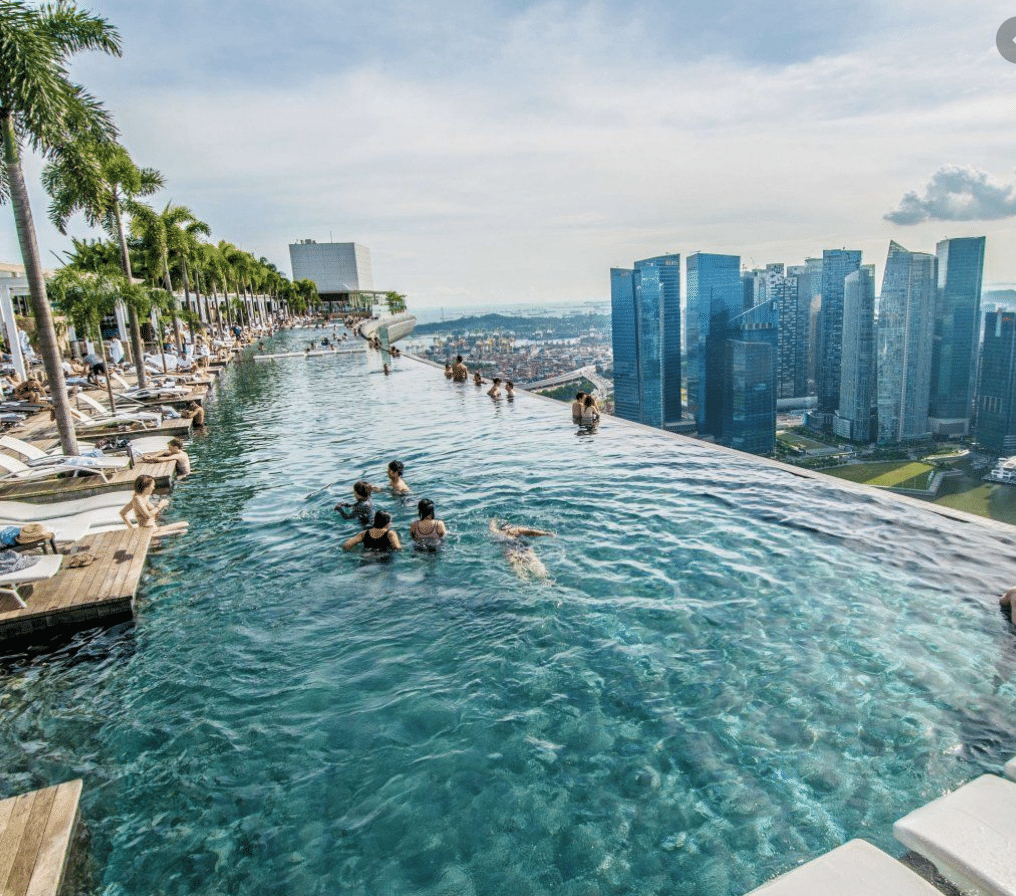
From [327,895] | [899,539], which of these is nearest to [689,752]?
[327,895]

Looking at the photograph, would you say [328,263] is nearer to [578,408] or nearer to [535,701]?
[578,408]

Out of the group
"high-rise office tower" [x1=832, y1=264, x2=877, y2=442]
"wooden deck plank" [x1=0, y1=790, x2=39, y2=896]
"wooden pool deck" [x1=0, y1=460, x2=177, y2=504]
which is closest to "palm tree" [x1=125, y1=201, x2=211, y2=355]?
"wooden pool deck" [x1=0, y1=460, x2=177, y2=504]

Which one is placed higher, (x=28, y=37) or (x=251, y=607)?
(x=28, y=37)

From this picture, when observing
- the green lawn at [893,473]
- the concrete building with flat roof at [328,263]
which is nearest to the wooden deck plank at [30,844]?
the green lawn at [893,473]

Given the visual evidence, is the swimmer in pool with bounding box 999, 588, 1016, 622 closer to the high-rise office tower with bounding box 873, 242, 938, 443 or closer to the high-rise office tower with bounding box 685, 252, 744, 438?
the high-rise office tower with bounding box 873, 242, 938, 443

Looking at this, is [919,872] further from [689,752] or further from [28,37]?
[28,37]
